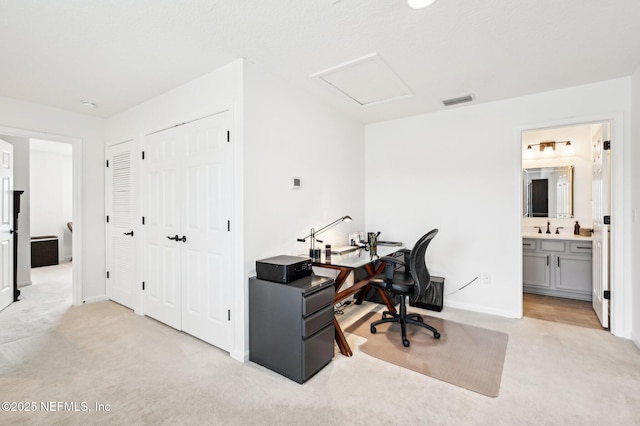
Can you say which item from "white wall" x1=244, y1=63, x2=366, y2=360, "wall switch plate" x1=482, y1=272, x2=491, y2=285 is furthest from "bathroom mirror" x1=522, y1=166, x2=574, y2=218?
"white wall" x1=244, y1=63, x2=366, y2=360

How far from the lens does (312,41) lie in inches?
83.7

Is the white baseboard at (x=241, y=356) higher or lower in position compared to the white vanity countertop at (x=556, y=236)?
lower

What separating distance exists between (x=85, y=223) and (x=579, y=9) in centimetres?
505

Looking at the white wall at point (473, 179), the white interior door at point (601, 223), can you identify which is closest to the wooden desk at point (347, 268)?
the white wall at point (473, 179)

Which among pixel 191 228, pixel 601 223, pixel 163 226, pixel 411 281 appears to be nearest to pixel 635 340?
pixel 601 223

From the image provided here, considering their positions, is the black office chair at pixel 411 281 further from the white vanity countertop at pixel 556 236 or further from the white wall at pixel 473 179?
the white vanity countertop at pixel 556 236

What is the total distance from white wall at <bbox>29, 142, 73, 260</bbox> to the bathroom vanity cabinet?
869 centimetres

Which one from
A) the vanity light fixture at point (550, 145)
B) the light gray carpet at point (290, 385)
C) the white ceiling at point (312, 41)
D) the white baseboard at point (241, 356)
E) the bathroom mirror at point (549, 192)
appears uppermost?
the white ceiling at point (312, 41)

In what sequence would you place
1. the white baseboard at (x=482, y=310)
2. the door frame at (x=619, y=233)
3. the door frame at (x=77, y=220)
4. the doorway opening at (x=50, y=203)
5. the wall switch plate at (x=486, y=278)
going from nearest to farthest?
the door frame at (x=619, y=233) < the white baseboard at (x=482, y=310) < the wall switch plate at (x=486, y=278) < the door frame at (x=77, y=220) < the doorway opening at (x=50, y=203)

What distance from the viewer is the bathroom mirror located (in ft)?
13.7

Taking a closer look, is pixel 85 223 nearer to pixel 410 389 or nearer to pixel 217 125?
pixel 217 125

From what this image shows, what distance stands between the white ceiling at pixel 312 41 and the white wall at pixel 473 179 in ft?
0.94

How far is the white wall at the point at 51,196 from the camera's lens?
626 cm

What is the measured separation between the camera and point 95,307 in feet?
11.6
